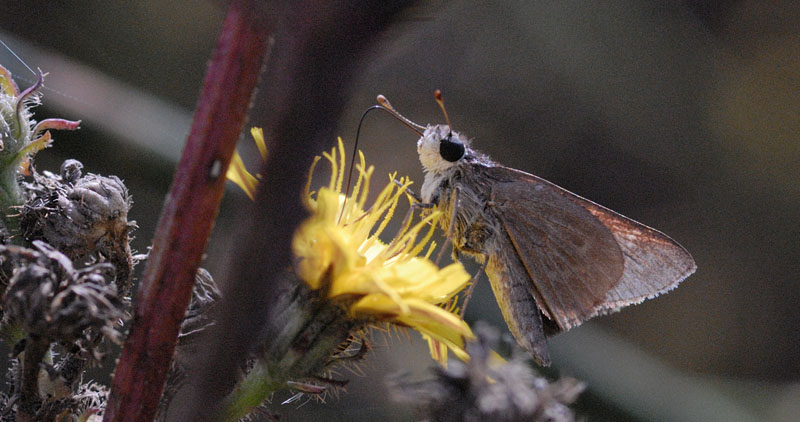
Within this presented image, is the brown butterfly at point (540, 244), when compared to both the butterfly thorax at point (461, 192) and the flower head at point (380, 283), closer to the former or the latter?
the butterfly thorax at point (461, 192)

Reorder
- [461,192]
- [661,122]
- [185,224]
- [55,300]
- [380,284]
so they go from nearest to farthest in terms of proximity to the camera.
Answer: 1. [185,224]
2. [55,300]
3. [380,284]
4. [461,192]
5. [661,122]

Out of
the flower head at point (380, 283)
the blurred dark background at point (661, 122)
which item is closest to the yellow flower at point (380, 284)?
the flower head at point (380, 283)

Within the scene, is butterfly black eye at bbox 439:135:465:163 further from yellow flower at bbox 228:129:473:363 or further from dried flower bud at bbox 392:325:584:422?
dried flower bud at bbox 392:325:584:422


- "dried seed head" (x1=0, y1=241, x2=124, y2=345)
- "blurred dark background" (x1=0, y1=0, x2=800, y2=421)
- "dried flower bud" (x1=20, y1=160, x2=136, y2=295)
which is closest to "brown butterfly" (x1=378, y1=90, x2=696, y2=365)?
"dried flower bud" (x1=20, y1=160, x2=136, y2=295)

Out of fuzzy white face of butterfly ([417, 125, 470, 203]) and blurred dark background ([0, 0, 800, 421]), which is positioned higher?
blurred dark background ([0, 0, 800, 421])

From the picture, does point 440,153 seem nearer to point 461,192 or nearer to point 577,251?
point 461,192

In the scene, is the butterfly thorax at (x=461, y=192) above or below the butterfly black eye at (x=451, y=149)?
below

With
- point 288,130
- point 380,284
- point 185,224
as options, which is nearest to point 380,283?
point 380,284
